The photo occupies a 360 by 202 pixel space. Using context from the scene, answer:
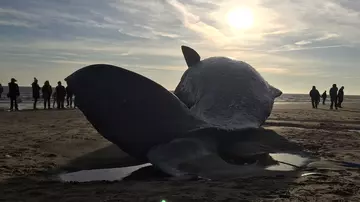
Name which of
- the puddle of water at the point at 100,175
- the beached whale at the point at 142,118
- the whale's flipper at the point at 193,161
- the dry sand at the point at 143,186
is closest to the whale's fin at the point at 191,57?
the dry sand at the point at 143,186

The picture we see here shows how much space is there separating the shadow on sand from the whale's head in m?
1.26

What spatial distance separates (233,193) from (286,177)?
1.28 metres

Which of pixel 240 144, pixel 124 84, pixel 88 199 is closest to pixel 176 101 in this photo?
pixel 124 84

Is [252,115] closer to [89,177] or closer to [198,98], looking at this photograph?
[198,98]

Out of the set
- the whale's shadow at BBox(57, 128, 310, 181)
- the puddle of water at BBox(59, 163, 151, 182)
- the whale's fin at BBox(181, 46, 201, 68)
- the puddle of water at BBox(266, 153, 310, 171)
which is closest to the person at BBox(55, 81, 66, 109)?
the whale's fin at BBox(181, 46, 201, 68)

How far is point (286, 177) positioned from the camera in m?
5.73

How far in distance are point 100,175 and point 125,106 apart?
132 cm

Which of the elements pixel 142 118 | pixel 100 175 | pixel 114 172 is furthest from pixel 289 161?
pixel 100 175

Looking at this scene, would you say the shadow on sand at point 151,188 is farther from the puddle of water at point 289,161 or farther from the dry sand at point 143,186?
the puddle of water at point 289,161

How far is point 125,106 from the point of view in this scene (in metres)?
6.09

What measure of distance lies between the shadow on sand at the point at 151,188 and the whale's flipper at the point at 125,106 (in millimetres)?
662

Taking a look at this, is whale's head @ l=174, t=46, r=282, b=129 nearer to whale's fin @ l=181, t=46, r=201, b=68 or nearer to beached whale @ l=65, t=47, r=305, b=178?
whale's fin @ l=181, t=46, r=201, b=68

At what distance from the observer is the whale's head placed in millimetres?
7539

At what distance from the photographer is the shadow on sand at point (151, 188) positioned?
4.72 m
